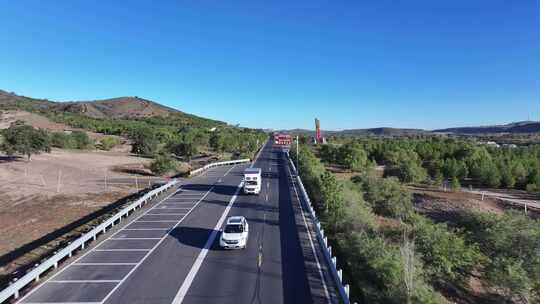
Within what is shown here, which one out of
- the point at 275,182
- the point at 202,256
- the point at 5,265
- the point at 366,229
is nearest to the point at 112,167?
the point at 275,182

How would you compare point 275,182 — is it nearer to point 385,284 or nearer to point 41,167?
point 385,284

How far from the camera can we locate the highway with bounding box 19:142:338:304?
14297 mm

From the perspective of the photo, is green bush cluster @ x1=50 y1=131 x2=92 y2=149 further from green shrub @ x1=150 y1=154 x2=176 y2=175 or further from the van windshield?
the van windshield

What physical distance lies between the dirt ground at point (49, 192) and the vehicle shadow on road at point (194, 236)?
1075 centimetres

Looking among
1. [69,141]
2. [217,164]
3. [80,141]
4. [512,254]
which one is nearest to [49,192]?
[217,164]

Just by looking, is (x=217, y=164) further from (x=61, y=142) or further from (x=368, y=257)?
(x=368, y=257)

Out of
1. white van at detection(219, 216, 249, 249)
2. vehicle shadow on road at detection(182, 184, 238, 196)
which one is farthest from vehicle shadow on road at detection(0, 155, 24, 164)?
white van at detection(219, 216, 249, 249)

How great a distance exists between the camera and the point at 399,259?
15.1m

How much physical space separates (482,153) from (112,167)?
3674 inches

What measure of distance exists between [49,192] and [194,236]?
25.0m

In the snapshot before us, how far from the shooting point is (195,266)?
17.2 metres

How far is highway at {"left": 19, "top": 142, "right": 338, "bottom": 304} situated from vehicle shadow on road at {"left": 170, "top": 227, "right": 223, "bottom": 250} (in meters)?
0.07

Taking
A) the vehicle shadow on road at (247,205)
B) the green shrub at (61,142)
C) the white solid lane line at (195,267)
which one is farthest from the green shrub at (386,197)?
the green shrub at (61,142)

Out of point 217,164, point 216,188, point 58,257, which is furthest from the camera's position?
point 217,164
